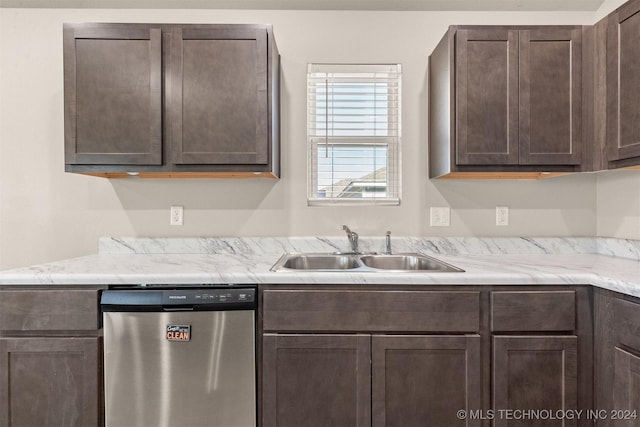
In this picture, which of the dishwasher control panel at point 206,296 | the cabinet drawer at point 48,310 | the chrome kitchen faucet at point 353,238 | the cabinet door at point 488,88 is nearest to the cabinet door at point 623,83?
the cabinet door at point 488,88

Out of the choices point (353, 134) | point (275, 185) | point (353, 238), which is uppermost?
point (353, 134)

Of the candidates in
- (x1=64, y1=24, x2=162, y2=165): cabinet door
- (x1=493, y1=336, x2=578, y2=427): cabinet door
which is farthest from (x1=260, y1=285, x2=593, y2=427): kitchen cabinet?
(x1=64, y1=24, x2=162, y2=165): cabinet door

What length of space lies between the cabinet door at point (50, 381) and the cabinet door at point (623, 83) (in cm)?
262

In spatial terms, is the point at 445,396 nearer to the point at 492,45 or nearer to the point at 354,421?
the point at 354,421

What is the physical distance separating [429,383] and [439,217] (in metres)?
1.08

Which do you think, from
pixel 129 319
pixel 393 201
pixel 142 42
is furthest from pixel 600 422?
pixel 142 42

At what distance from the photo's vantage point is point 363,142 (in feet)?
7.32

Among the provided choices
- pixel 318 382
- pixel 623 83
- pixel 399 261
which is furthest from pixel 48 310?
pixel 623 83

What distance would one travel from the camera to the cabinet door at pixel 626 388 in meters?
1.24

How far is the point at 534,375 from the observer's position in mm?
1429

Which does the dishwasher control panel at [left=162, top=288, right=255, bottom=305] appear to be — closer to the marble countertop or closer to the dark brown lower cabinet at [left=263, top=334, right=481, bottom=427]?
the marble countertop

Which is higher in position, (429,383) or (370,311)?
(370,311)

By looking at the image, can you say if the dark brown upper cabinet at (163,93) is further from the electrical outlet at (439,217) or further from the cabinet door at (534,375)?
the cabinet door at (534,375)

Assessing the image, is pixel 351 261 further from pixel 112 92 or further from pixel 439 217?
pixel 112 92
